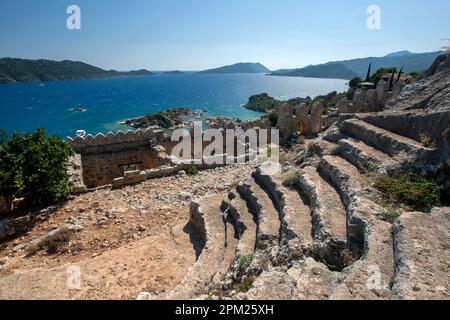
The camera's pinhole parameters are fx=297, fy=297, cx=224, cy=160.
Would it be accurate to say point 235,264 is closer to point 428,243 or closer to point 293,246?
point 293,246

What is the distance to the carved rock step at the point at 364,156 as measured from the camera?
24.5ft

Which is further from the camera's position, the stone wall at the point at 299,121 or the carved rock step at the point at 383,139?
the stone wall at the point at 299,121

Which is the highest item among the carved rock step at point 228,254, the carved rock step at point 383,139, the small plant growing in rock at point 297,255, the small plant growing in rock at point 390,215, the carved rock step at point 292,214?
the carved rock step at point 383,139

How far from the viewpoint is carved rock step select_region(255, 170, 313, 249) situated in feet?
20.3

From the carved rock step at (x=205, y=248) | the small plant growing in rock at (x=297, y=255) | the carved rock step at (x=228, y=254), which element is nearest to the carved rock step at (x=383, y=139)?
the small plant growing in rock at (x=297, y=255)

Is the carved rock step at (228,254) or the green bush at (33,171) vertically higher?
the green bush at (33,171)

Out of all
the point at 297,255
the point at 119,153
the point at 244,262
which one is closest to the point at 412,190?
the point at 297,255

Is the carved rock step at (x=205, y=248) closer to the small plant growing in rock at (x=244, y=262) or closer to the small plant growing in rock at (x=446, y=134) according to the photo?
the small plant growing in rock at (x=244, y=262)

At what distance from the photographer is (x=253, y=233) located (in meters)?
7.84

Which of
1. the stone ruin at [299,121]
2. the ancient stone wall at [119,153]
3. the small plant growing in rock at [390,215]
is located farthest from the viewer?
the stone ruin at [299,121]

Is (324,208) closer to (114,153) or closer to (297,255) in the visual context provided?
(297,255)

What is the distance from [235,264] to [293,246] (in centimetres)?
141

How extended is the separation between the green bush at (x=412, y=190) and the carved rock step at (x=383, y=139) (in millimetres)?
808

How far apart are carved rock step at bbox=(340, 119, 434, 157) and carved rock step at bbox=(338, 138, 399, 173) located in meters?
0.21
